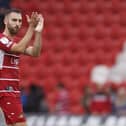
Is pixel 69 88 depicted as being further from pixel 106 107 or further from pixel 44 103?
pixel 106 107

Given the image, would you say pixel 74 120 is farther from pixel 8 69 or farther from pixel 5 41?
pixel 5 41

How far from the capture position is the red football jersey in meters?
7.26

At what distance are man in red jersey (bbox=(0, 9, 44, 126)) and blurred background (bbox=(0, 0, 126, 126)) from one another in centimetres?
671

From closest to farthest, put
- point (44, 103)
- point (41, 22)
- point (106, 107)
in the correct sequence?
point (41, 22) < point (106, 107) < point (44, 103)

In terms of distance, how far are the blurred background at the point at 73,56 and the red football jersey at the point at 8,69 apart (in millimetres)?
6768

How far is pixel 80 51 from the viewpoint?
17.1 m

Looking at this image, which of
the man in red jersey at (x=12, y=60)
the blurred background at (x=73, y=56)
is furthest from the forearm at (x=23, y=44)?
the blurred background at (x=73, y=56)

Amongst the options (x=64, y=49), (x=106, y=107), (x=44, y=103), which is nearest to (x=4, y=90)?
(x=106, y=107)

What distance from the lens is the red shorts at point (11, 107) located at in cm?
734

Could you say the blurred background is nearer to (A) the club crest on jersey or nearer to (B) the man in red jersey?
(B) the man in red jersey

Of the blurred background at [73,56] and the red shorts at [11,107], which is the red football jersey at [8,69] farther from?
the blurred background at [73,56]

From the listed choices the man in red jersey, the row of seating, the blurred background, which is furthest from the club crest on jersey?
the blurred background

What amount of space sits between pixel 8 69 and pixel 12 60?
105 millimetres

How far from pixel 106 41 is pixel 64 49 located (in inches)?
Answer: 40.7
